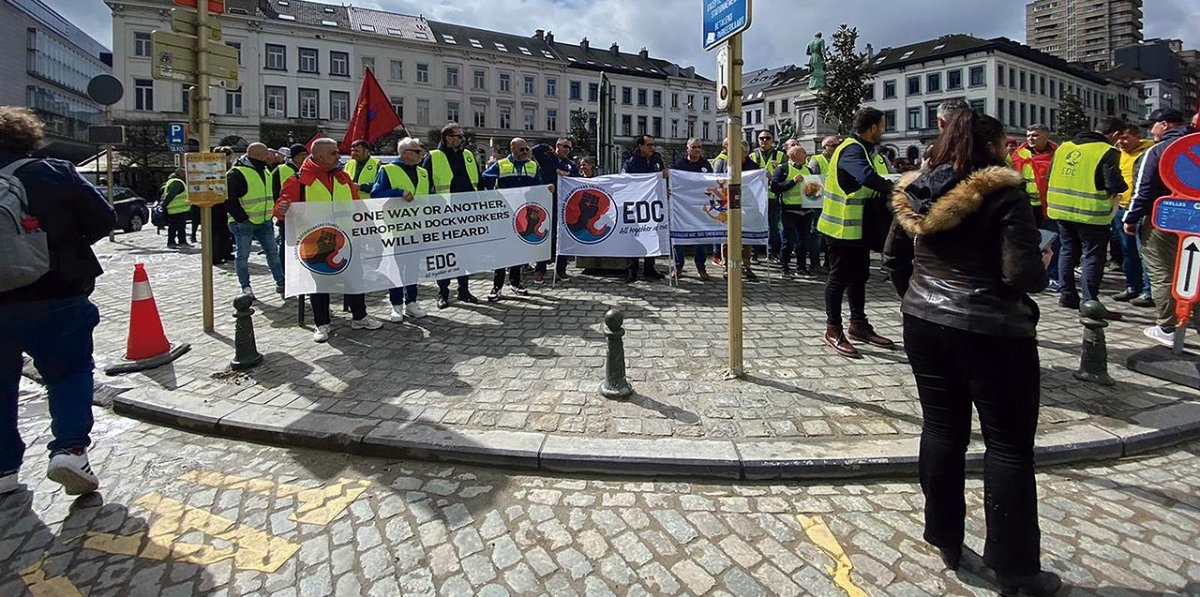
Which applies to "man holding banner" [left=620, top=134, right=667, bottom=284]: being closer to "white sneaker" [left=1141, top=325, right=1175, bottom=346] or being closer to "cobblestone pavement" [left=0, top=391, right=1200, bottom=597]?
"white sneaker" [left=1141, top=325, right=1175, bottom=346]

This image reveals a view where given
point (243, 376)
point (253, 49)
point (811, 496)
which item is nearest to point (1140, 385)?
point (811, 496)

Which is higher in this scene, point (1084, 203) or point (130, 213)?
point (130, 213)

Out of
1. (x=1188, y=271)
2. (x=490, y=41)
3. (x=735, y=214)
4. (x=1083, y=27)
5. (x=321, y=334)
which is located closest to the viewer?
(x=735, y=214)

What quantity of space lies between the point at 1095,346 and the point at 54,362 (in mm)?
7030

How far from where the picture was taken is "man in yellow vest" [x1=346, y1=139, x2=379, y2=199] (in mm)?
8523

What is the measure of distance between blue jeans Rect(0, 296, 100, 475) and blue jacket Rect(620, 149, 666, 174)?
23.8 feet

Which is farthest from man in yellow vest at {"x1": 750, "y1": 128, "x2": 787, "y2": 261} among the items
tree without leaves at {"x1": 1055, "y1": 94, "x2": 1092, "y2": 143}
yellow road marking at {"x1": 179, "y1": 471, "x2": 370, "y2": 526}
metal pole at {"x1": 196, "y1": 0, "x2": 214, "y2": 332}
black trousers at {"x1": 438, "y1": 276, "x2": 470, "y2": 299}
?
tree without leaves at {"x1": 1055, "y1": 94, "x2": 1092, "y2": 143}

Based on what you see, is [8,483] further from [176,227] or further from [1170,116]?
[176,227]

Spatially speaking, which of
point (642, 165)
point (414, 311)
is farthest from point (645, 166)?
point (414, 311)

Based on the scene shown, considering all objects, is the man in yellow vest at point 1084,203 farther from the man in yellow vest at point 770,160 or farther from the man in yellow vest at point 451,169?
the man in yellow vest at point 451,169

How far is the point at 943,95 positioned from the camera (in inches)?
2638

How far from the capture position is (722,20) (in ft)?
15.5

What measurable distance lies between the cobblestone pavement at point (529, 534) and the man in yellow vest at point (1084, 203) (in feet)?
13.4

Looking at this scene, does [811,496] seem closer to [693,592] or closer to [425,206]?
[693,592]
